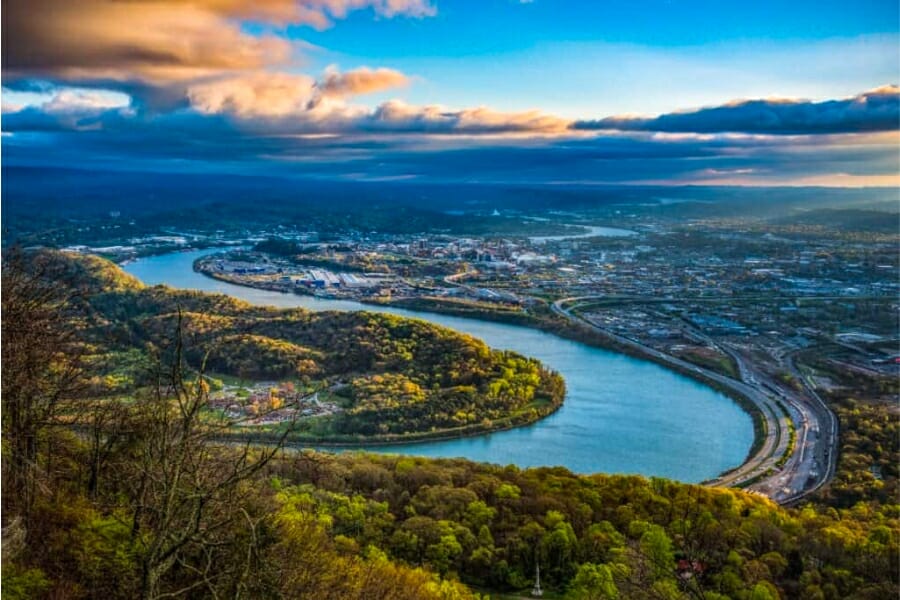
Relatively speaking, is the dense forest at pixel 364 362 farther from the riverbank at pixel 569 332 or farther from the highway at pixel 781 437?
the highway at pixel 781 437

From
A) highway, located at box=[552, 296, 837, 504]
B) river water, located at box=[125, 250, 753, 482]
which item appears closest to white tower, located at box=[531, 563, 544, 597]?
river water, located at box=[125, 250, 753, 482]

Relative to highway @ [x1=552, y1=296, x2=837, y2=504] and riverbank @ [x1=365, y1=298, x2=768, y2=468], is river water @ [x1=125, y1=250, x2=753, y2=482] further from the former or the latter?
highway @ [x1=552, y1=296, x2=837, y2=504]

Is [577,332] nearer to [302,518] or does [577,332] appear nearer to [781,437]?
[781,437]

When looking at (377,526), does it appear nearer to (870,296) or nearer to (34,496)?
(34,496)

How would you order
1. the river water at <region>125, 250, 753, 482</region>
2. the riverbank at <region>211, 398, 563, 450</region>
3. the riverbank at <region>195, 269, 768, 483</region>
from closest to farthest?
the river water at <region>125, 250, 753, 482</region> → the riverbank at <region>211, 398, 563, 450</region> → the riverbank at <region>195, 269, 768, 483</region>

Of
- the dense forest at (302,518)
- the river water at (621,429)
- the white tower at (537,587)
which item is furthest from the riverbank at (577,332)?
the white tower at (537,587)
